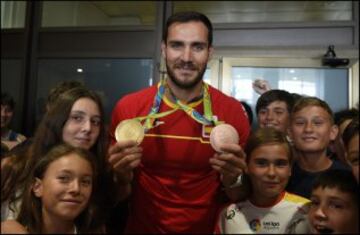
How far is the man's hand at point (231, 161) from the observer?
732 mm

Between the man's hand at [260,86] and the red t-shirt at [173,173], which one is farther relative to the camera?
the man's hand at [260,86]

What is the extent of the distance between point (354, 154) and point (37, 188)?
21.9 inches

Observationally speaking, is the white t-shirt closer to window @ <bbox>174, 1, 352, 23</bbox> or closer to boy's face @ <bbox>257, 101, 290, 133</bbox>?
boy's face @ <bbox>257, 101, 290, 133</bbox>

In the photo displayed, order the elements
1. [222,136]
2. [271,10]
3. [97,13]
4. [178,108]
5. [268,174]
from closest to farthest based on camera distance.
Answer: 1. [268,174]
2. [222,136]
3. [178,108]
4. [271,10]
5. [97,13]

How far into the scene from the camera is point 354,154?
622 mm

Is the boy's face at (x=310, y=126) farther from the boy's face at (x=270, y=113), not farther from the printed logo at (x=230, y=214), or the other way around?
the boy's face at (x=270, y=113)

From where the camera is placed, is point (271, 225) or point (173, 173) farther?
point (173, 173)

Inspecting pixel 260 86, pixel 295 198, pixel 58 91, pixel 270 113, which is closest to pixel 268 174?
pixel 295 198

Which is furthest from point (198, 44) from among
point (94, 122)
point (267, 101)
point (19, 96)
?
point (19, 96)

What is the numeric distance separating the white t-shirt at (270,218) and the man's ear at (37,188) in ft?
1.09

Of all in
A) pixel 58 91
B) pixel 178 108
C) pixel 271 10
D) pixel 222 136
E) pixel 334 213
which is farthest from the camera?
pixel 271 10

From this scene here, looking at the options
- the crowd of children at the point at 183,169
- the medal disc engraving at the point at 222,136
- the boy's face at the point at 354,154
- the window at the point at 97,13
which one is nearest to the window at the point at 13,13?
the window at the point at 97,13

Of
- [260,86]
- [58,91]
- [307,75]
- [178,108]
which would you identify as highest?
[307,75]

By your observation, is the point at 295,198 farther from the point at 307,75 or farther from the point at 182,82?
the point at 307,75
